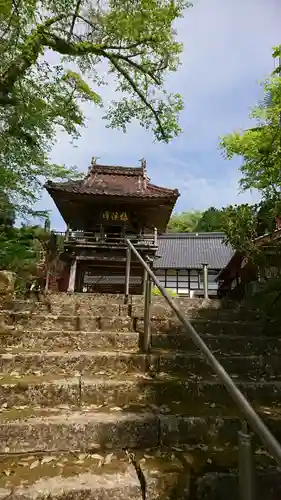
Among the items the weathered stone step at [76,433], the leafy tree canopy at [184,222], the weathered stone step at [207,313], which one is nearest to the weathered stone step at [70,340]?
the weathered stone step at [207,313]

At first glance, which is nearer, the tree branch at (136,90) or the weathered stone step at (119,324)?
the weathered stone step at (119,324)

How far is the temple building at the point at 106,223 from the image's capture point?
44.4 feet

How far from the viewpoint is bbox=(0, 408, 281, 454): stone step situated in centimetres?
200

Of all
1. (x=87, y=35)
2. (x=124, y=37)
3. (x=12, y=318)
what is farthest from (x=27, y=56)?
(x=12, y=318)

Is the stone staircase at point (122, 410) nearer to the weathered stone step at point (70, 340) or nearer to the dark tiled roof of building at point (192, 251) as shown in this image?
the weathered stone step at point (70, 340)

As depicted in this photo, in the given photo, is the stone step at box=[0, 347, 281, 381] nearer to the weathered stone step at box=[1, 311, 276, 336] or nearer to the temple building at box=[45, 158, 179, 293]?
the weathered stone step at box=[1, 311, 276, 336]

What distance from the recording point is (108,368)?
2.89 m

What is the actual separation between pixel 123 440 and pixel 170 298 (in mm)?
1014

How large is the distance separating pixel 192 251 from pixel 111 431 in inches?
855

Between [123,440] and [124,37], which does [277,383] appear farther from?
[124,37]

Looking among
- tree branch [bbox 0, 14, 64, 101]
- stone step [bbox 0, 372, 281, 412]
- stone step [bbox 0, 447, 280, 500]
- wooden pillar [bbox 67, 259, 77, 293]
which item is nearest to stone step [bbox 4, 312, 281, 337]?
stone step [bbox 0, 372, 281, 412]

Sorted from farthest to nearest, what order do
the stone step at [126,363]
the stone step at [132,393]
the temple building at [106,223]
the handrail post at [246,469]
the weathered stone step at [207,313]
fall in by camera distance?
the temple building at [106,223] < the weathered stone step at [207,313] < the stone step at [126,363] < the stone step at [132,393] < the handrail post at [246,469]

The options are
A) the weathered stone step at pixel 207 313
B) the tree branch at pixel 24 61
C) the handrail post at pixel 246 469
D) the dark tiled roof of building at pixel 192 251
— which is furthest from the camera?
the dark tiled roof of building at pixel 192 251

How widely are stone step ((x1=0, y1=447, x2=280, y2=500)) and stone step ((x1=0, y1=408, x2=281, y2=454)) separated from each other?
0.18 feet
